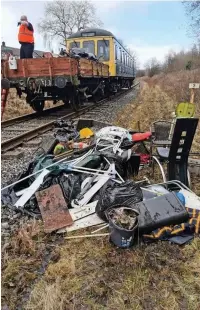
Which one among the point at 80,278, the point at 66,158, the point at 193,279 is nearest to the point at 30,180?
the point at 66,158

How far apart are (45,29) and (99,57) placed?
42581 mm

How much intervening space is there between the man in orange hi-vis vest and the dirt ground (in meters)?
8.39

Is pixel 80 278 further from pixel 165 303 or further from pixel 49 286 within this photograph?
pixel 165 303

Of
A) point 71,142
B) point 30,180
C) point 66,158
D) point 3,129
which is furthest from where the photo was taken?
point 3,129

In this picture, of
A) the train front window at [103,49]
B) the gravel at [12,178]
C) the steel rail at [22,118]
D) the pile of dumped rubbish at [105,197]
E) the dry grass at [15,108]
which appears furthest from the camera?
the train front window at [103,49]

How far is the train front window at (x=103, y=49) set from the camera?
14744 millimetres

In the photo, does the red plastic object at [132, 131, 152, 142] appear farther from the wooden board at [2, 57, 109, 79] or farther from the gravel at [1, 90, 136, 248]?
the wooden board at [2, 57, 109, 79]

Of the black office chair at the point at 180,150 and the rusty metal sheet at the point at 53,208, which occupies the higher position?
the black office chair at the point at 180,150

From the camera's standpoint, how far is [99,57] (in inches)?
591

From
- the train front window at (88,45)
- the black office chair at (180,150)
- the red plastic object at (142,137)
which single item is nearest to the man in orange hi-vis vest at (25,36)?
the train front window at (88,45)

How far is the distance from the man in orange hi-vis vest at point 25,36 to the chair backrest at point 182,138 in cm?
777

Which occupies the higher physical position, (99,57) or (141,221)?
(99,57)

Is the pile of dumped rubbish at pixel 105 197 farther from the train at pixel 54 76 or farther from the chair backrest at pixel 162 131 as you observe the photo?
the train at pixel 54 76

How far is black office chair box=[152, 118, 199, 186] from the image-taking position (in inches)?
145
